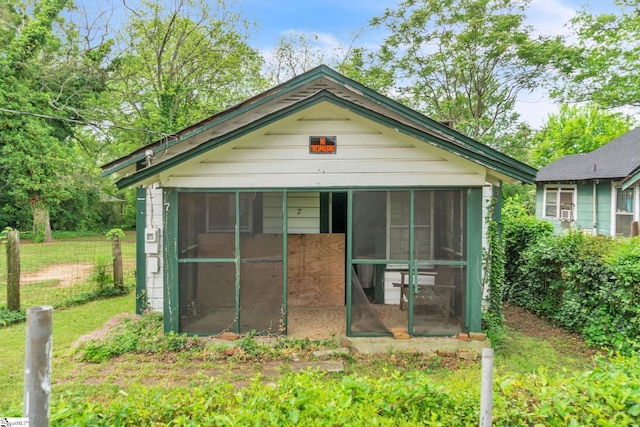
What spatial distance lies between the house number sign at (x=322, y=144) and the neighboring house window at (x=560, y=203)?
13550 millimetres

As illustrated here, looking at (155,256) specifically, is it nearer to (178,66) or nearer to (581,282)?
(581,282)

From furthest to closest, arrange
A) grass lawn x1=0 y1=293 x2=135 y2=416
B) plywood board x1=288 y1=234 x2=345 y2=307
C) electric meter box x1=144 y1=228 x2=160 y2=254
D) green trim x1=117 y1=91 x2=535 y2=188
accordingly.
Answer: plywood board x1=288 y1=234 x2=345 y2=307
electric meter box x1=144 y1=228 x2=160 y2=254
green trim x1=117 y1=91 x2=535 y2=188
grass lawn x1=0 y1=293 x2=135 y2=416

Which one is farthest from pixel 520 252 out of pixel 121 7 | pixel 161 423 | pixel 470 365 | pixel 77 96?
pixel 77 96

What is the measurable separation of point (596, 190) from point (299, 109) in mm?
13191

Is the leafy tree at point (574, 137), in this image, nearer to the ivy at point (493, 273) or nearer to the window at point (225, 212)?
the ivy at point (493, 273)

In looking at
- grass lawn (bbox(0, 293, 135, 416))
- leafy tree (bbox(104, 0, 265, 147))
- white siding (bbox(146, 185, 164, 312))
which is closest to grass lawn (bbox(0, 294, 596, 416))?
grass lawn (bbox(0, 293, 135, 416))

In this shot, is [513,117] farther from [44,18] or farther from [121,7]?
[44,18]

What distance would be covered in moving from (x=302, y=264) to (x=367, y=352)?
2.86 m

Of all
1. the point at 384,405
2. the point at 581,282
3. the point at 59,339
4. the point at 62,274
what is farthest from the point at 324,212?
the point at 62,274

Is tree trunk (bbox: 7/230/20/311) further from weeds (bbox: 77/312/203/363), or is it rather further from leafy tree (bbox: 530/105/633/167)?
leafy tree (bbox: 530/105/633/167)

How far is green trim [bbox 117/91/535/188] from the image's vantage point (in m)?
4.89

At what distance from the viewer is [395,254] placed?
5309mm

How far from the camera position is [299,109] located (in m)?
4.99

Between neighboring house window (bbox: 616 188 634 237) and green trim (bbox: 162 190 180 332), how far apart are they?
13.2 meters
